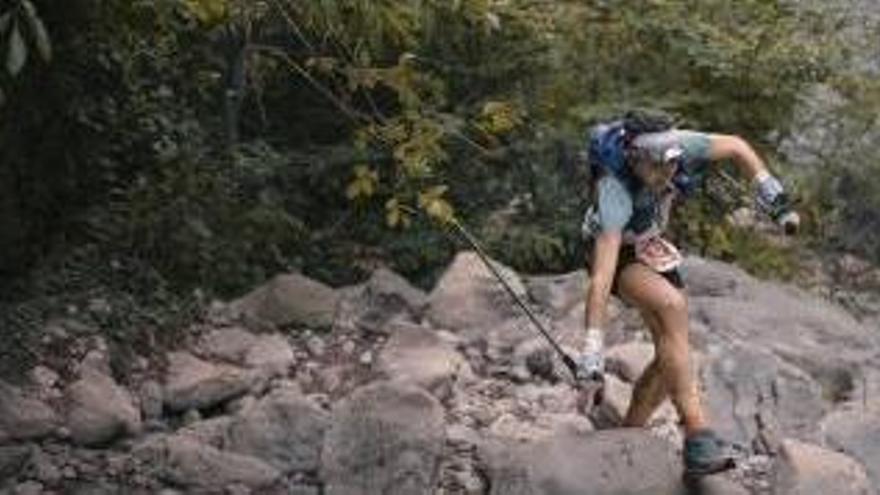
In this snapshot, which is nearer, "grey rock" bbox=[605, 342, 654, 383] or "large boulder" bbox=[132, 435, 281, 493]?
"large boulder" bbox=[132, 435, 281, 493]

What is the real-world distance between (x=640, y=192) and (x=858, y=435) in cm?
200

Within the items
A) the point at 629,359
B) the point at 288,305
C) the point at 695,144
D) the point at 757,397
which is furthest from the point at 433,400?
the point at 695,144

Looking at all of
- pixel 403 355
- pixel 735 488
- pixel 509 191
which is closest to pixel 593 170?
pixel 735 488

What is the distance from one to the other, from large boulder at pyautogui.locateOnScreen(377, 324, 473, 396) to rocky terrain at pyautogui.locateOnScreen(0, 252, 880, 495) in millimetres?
13

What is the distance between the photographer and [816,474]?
23.7 feet

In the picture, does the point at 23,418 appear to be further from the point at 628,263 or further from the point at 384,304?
the point at 628,263

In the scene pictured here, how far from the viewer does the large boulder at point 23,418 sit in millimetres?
7328

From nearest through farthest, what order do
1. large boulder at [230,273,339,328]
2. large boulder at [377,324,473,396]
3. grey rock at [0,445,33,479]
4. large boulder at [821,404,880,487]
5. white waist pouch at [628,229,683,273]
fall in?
1. white waist pouch at [628,229,683,273]
2. grey rock at [0,445,33,479]
3. large boulder at [821,404,880,487]
4. large boulder at [377,324,473,396]
5. large boulder at [230,273,339,328]

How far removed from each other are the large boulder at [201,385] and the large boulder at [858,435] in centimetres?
275

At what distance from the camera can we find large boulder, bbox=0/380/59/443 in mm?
7328

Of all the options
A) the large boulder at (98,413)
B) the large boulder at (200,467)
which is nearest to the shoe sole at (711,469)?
the large boulder at (200,467)

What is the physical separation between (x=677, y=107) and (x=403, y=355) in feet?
8.11

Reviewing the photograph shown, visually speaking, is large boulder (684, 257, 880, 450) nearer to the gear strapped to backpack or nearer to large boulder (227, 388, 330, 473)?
Result: the gear strapped to backpack

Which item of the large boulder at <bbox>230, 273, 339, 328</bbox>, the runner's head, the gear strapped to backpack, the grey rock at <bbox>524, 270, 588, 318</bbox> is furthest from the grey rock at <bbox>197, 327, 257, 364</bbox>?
the runner's head
